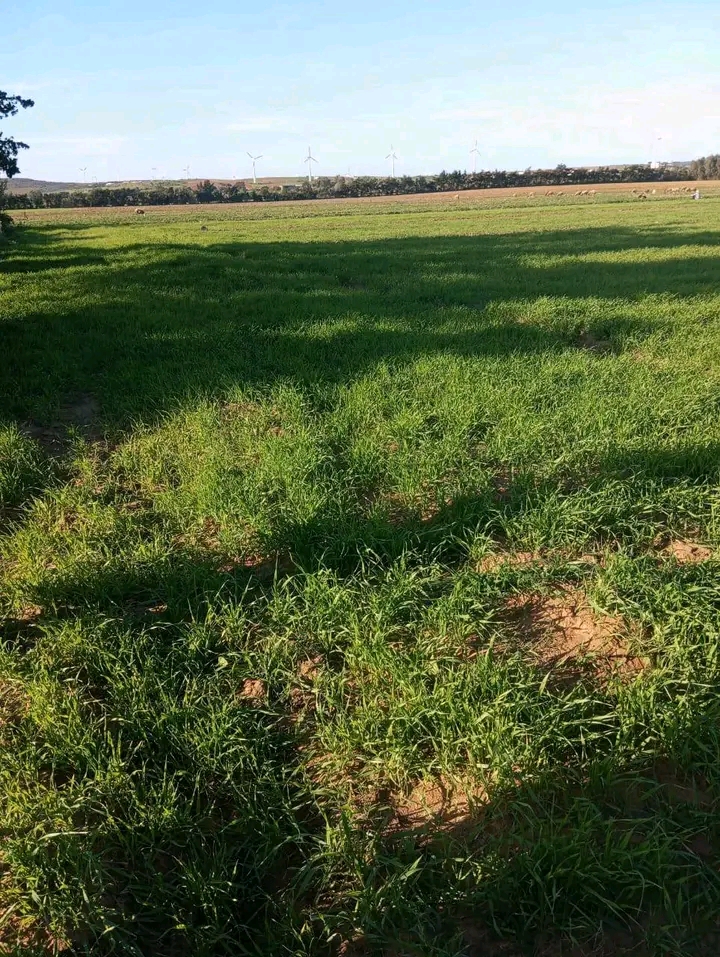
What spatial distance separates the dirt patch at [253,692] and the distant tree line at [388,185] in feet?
259

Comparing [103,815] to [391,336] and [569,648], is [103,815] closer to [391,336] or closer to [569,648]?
[569,648]

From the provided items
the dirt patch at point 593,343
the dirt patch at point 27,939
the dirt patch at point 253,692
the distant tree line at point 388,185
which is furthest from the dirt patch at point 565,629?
the distant tree line at point 388,185

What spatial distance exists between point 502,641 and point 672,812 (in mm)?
988

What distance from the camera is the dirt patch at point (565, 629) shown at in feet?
9.27

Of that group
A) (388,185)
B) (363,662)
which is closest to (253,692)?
(363,662)

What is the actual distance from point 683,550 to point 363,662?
2136 mm

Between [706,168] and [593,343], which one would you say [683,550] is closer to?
[593,343]

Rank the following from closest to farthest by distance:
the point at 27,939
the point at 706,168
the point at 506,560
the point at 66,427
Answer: the point at 27,939
the point at 506,560
the point at 66,427
the point at 706,168

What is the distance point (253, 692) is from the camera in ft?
8.94

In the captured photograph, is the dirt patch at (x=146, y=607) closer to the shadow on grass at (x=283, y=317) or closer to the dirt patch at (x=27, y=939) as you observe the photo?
the dirt patch at (x=27, y=939)

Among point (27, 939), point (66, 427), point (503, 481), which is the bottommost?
point (27, 939)

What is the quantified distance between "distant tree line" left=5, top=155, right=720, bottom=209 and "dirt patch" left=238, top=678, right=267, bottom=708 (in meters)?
78.9

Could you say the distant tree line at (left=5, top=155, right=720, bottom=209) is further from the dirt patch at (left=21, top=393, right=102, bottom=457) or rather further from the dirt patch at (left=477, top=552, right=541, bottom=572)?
the dirt patch at (left=477, top=552, right=541, bottom=572)

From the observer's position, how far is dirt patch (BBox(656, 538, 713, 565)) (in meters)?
3.47
